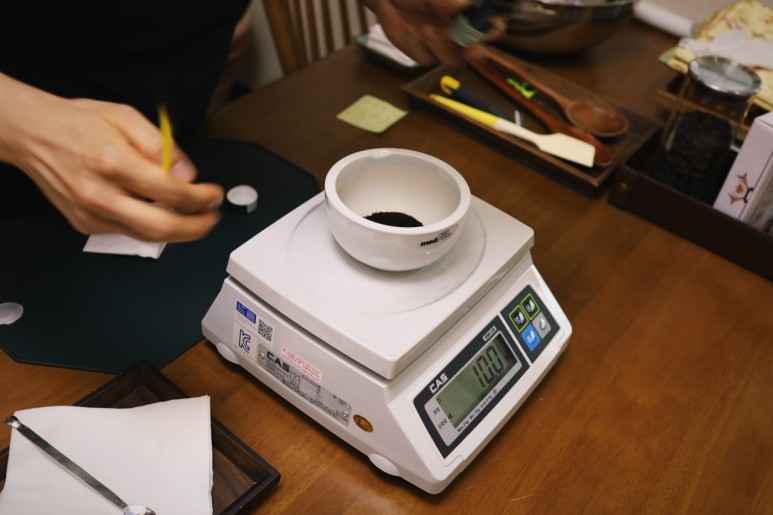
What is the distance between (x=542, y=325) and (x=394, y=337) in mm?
252

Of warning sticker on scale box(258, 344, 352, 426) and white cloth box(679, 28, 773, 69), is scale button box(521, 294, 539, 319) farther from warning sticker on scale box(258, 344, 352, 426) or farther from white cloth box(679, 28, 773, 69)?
white cloth box(679, 28, 773, 69)

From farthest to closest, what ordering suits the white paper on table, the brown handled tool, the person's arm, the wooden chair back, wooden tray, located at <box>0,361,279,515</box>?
the wooden chair back → the brown handled tool → the white paper on table → wooden tray, located at <box>0,361,279,515</box> → the person's arm

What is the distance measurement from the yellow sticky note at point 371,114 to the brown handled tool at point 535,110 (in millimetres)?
171

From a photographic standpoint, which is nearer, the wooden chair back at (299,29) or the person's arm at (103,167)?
the person's arm at (103,167)

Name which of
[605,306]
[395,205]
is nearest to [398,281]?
[395,205]

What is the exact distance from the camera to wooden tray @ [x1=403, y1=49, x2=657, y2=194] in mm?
1162

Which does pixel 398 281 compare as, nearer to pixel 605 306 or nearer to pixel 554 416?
pixel 554 416

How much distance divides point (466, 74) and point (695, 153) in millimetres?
478

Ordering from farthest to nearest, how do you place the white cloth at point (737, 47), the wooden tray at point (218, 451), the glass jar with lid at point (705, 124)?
the white cloth at point (737, 47) < the glass jar with lid at point (705, 124) < the wooden tray at point (218, 451)

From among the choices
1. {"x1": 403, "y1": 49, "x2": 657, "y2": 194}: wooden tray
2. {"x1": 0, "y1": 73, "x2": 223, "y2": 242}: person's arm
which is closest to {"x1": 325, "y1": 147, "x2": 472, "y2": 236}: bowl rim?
{"x1": 0, "y1": 73, "x2": 223, "y2": 242}: person's arm

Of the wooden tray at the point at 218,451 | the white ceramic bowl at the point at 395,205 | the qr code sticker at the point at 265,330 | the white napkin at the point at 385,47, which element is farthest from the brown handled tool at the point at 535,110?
the wooden tray at the point at 218,451

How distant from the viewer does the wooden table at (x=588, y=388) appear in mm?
768

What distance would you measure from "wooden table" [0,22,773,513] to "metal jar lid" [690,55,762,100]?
0.77 feet

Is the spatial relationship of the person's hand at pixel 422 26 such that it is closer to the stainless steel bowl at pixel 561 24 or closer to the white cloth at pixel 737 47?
the stainless steel bowl at pixel 561 24
